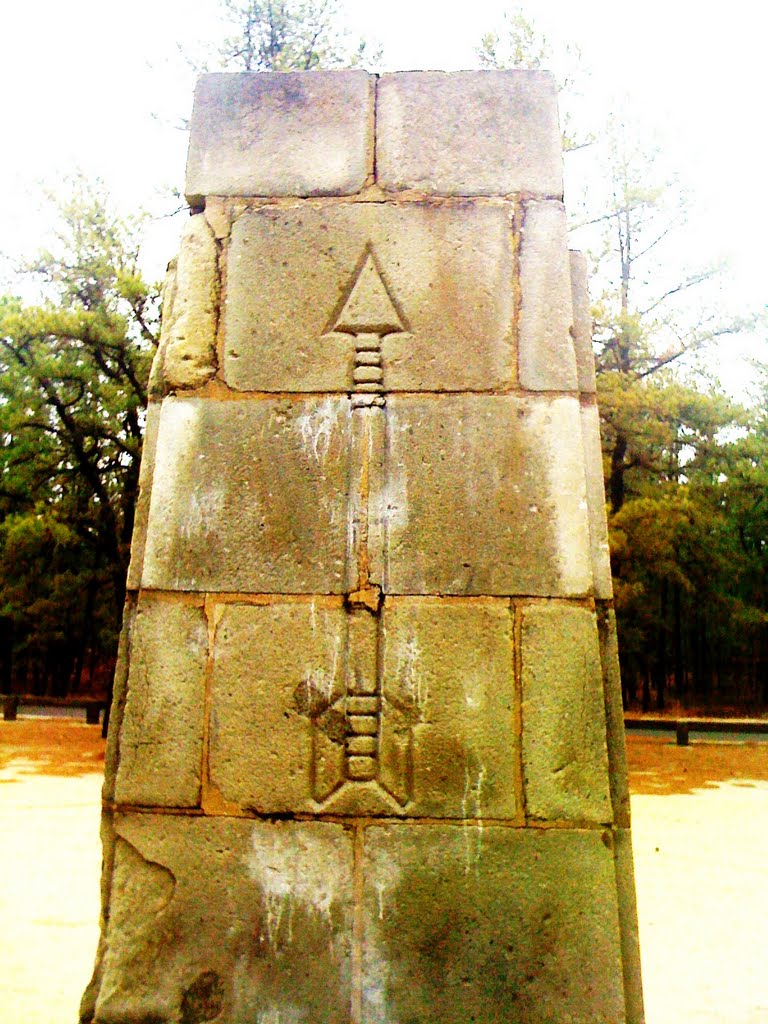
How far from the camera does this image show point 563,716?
2395mm

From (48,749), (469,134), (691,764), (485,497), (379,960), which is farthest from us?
(48,749)

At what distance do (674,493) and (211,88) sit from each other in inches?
535

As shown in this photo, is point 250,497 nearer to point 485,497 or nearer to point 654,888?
point 485,497

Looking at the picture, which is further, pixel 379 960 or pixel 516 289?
pixel 516 289

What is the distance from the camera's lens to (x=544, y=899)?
7.52 feet

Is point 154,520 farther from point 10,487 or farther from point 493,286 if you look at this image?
point 10,487

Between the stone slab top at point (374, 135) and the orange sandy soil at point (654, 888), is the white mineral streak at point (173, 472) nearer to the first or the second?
the stone slab top at point (374, 135)

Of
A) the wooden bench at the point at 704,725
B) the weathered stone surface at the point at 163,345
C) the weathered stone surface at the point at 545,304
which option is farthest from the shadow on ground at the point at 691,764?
the weathered stone surface at the point at 163,345

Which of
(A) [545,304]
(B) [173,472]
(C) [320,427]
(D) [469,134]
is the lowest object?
(B) [173,472]

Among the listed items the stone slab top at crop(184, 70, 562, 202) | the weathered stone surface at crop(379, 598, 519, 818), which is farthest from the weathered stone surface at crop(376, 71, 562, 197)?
the weathered stone surface at crop(379, 598, 519, 818)

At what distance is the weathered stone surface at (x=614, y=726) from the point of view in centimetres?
240

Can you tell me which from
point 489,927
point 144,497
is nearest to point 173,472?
point 144,497

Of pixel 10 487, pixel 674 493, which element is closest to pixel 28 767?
pixel 10 487

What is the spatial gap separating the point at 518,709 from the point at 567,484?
0.66 metres
